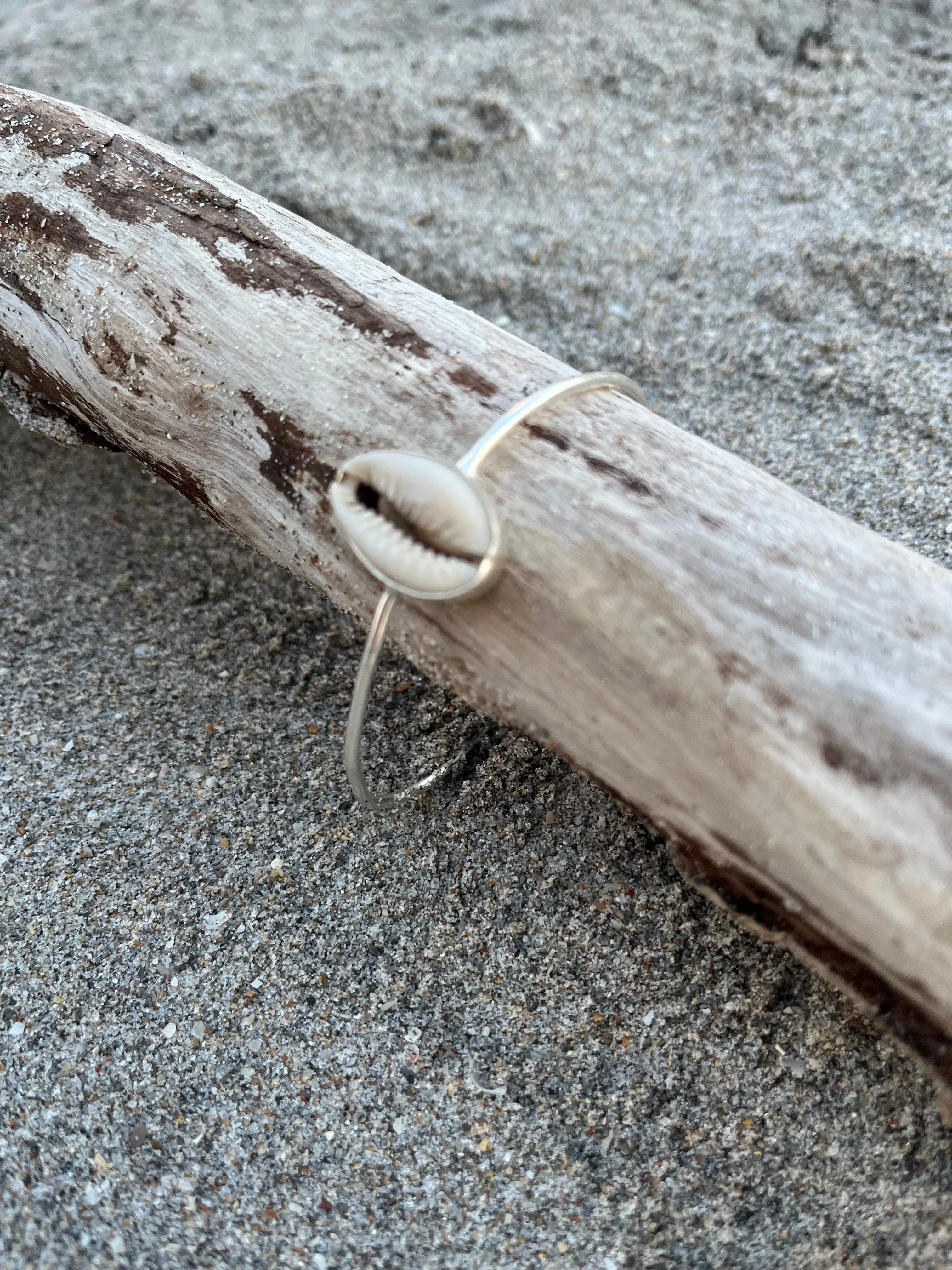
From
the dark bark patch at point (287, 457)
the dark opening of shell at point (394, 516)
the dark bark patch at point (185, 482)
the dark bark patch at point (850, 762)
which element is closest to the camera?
the dark bark patch at point (850, 762)

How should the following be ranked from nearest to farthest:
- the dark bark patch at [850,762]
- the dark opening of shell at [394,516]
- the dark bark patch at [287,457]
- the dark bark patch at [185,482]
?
the dark bark patch at [850,762] → the dark opening of shell at [394,516] → the dark bark patch at [287,457] → the dark bark patch at [185,482]

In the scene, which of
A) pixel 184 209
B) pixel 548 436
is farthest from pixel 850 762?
pixel 184 209

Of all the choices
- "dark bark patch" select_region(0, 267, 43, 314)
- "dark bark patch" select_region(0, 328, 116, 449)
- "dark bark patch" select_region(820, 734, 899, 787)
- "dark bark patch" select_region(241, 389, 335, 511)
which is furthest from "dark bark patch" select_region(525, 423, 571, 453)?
"dark bark patch" select_region(0, 267, 43, 314)

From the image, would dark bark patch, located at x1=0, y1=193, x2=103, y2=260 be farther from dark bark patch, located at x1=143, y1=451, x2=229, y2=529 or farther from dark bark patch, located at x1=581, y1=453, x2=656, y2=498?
dark bark patch, located at x1=581, y1=453, x2=656, y2=498

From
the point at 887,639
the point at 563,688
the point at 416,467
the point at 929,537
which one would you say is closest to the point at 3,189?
the point at 416,467

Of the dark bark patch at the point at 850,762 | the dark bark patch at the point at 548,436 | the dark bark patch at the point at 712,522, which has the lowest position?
the dark bark patch at the point at 850,762

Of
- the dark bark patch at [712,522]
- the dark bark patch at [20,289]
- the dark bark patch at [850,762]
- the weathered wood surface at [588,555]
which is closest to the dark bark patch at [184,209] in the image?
the weathered wood surface at [588,555]

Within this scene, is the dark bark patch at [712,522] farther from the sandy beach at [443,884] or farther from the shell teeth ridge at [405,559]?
the sandy beach at [443,884]

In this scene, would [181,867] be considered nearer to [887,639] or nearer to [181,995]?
[181,995]
